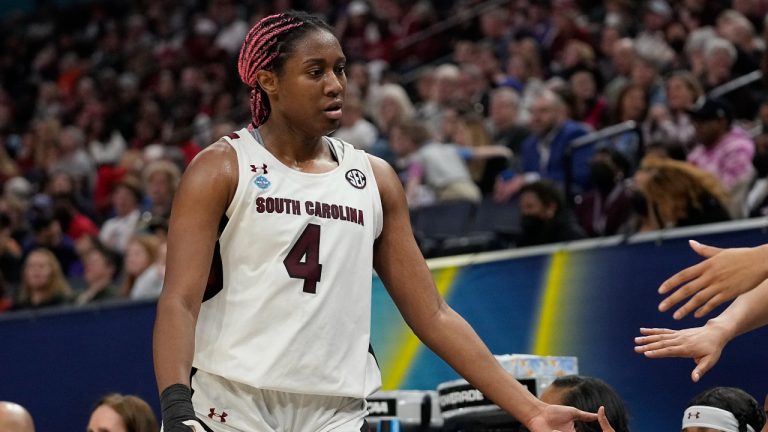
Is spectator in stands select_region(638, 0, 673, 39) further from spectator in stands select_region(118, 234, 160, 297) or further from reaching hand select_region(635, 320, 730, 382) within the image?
reaching hand select_region(635, 320, 730, 382)

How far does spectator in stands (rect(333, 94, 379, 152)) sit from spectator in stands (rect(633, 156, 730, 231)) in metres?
4.56

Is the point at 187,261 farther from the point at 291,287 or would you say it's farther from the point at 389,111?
the point at 389,111

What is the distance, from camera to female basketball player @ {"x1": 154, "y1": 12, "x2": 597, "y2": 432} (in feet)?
10.4

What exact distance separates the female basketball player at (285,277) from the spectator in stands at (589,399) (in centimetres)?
51

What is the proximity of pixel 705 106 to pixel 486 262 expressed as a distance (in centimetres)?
260

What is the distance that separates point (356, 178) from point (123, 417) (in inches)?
90.6

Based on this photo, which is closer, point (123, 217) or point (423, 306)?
point (423, 306)

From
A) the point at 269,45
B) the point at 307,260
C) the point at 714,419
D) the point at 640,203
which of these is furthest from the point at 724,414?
the point at 640,203

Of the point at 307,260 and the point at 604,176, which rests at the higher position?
the point at 604,176

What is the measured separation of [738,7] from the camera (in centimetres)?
1024

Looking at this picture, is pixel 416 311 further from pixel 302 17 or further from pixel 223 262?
pixel 302 17

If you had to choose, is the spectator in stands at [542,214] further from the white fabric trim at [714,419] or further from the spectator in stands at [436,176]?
the white fabric trim at [714,419]

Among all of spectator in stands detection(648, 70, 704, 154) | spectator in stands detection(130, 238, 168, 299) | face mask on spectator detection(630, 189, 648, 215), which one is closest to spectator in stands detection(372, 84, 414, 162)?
spectator in stands detection(648, 70, 704, 154)

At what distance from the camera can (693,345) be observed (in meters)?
3.19
